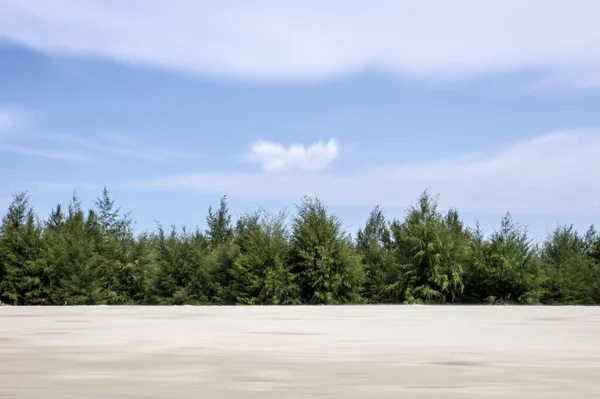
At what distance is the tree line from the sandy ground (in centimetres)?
1374

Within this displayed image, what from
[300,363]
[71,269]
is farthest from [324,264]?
[300,363]

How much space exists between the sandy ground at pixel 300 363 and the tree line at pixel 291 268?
541 inches

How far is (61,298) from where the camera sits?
22438 mm

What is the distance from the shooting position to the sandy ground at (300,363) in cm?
354

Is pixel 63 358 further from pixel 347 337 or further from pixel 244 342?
pixel 347 337

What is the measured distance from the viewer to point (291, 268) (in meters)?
21.7

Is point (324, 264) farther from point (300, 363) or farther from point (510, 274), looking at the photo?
point (300, 363)

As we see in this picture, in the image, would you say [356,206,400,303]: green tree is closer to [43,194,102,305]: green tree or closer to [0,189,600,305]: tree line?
[0,189,600,305]: tree line

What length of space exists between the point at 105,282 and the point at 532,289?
55.8ft

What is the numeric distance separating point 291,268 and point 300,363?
17.3 meters

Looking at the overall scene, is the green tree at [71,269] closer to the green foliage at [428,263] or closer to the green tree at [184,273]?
the green tree at [184,273]

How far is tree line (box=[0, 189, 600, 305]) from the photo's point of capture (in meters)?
20.8

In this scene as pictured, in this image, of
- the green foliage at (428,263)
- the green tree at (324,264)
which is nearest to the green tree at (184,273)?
the green tree at (324,264)

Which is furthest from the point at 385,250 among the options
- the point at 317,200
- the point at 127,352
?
the point at 127,352
